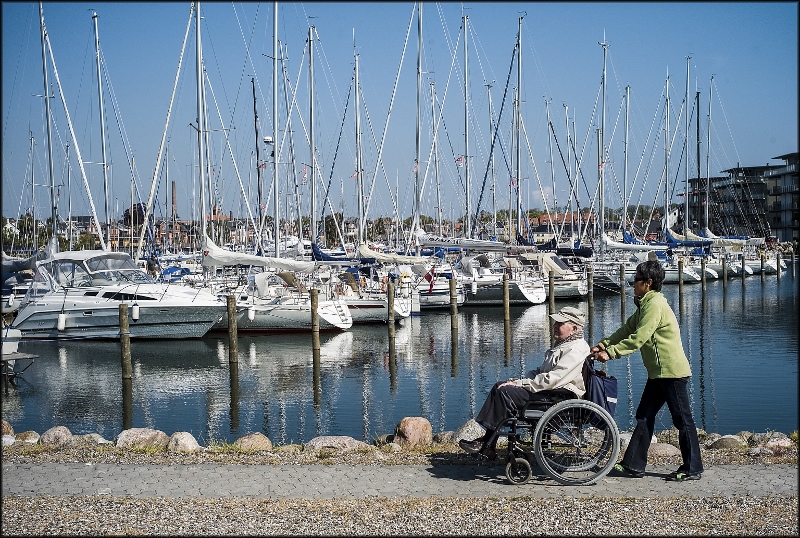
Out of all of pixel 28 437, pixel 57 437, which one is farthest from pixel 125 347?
pixel 57 437

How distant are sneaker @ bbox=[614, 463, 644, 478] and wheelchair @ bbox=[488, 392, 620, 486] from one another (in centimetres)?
21

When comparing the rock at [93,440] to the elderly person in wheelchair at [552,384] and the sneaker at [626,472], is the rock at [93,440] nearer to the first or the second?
the elderly person in wheelchair at [552,384]

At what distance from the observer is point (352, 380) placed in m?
23.6

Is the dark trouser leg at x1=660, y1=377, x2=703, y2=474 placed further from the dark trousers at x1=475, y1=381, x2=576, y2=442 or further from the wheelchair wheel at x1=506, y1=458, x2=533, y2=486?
the wheelchair wheel at x1=506, y1=458, x2=533, y2=486

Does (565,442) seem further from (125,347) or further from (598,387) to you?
(125,347)

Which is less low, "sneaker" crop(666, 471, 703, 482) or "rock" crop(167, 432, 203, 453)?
"sneaker" crop(666, 471, 703, 482)

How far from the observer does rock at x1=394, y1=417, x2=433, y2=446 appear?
12.3 m

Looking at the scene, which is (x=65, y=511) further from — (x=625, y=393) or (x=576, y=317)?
(x=625, y=393)

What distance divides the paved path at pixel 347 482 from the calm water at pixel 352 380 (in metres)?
6.57

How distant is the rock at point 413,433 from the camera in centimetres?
1232

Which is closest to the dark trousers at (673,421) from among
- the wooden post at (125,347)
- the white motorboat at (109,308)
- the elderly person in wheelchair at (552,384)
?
the elderly person in wheelchair at (552,384)

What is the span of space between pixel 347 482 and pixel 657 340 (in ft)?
11.6

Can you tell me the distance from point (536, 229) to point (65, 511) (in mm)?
100838

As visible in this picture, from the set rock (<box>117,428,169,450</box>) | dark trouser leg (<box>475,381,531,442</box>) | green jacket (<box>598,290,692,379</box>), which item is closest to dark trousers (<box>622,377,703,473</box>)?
green jacket (<box>598,290,692,379</box>)
